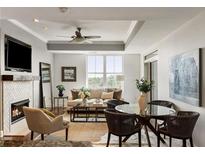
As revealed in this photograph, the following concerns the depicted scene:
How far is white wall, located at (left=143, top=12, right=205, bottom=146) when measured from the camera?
11.9ft

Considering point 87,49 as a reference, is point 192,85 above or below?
below

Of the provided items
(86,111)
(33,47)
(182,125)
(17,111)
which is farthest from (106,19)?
(86,111)

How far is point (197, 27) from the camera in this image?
3730 millimetres

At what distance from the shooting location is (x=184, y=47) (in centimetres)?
439

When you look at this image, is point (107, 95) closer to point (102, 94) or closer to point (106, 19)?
point (102, 94)

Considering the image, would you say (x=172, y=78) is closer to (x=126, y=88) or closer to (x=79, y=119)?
(x=79, y=119)

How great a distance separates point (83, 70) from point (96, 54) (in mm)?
892

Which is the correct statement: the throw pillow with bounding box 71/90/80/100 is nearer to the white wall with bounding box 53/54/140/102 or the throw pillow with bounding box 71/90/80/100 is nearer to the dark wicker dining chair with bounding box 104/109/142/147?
the white wall with bounding box 53/54/140/102

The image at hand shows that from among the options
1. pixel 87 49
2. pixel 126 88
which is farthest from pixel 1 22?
pixel 126 88

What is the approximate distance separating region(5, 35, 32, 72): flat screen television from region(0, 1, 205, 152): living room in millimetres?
65

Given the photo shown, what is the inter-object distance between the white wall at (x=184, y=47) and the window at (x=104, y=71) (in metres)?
3.51

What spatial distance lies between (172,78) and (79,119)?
3303 millimetres

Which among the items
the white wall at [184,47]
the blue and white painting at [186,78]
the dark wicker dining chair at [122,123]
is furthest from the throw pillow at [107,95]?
the dark wicker dining chair at [122,123]
